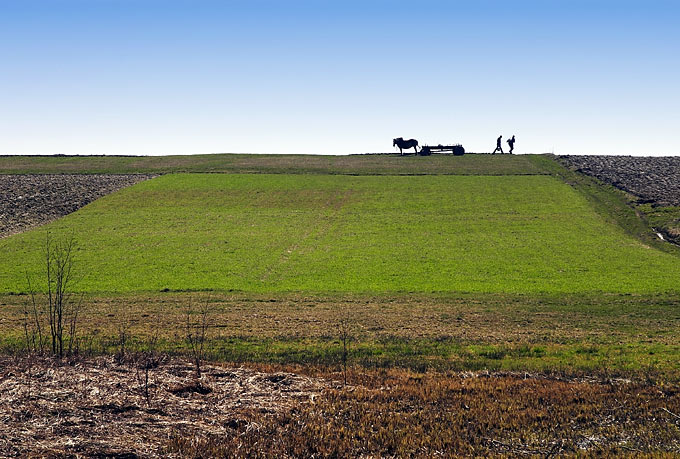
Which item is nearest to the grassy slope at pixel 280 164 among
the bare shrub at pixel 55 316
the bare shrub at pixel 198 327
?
the bare shrub at pixel 55 316

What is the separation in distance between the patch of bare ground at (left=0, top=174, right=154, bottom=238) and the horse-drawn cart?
3634 centimetres

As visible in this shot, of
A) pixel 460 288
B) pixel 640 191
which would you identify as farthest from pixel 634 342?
pixel 640 191

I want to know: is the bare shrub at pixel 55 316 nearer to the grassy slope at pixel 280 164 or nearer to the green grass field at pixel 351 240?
the green grass field at pixel 351 240

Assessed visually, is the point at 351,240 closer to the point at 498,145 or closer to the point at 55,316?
the point at 55,316

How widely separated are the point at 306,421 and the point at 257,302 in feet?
56.9

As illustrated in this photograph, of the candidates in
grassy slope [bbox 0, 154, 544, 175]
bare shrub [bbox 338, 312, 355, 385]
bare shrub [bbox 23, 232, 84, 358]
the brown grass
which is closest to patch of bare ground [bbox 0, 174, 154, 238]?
grassy slope [bbox 0, 154, 544, 175]

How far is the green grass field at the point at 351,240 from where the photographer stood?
3503 centimetres

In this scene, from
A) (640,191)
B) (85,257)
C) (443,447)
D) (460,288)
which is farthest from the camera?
(640,191)

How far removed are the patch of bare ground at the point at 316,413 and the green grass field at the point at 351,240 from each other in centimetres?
1707

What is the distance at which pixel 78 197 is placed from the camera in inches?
2454

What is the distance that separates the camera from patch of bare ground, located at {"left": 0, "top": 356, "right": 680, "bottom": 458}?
456 inches

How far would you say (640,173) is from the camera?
229 ft

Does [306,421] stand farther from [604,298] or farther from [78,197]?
[78,197]

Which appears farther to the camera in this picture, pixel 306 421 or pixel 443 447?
pixel 306 421
